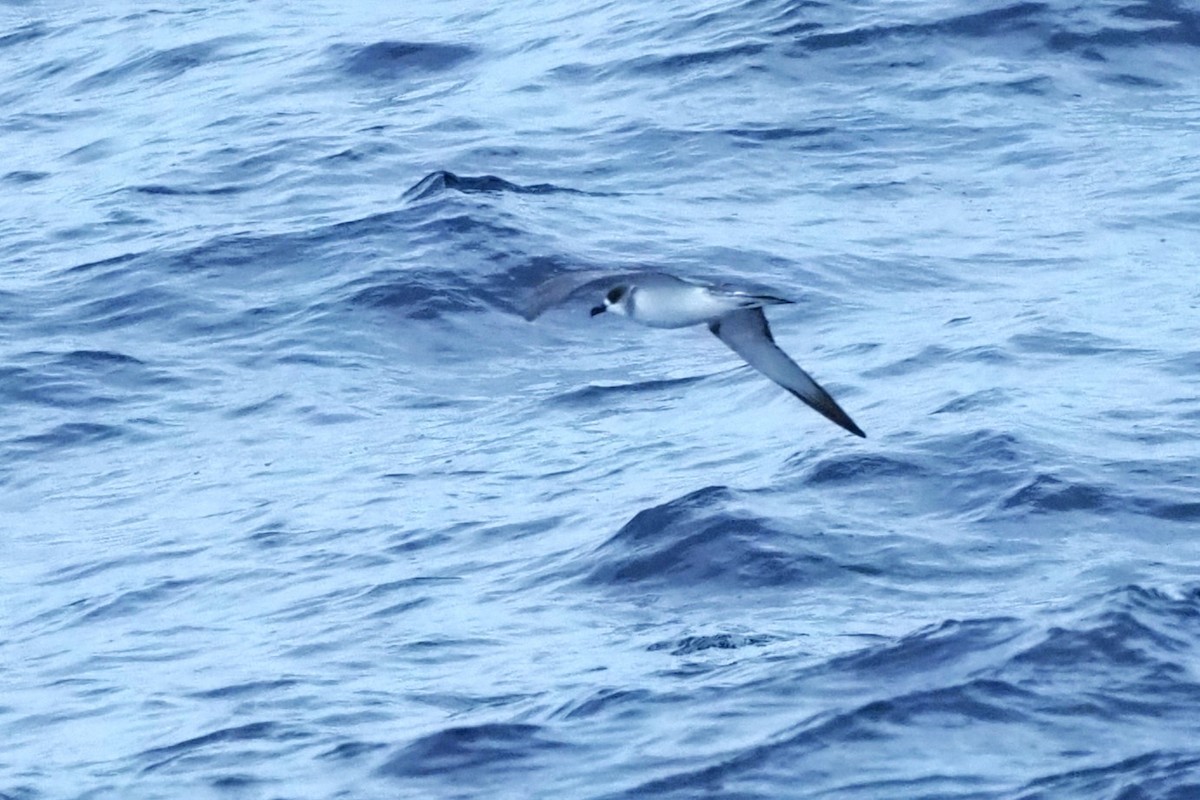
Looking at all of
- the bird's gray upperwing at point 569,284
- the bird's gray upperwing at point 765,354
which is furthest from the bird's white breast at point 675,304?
the bird's gray upperwing at point 765,354

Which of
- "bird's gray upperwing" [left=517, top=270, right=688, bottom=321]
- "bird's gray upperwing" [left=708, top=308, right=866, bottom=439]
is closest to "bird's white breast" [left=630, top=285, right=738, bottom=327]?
"bird's gray upperwing" [left=517, top=270, right=688, bottom=321]

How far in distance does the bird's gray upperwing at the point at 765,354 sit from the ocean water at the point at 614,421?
0.95 metres

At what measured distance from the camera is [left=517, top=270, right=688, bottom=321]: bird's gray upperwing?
889 cm

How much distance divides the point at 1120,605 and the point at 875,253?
5543 mm

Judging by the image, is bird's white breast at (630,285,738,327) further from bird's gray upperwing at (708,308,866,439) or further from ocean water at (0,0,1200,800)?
ocean water at (0,0,1200,800)

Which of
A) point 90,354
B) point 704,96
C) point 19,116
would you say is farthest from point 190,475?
point 19,116

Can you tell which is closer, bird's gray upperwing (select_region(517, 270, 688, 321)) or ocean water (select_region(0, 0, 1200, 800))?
bird's gray upperwing (select_region(517, 270, 688, 321))

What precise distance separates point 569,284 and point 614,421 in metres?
3.97

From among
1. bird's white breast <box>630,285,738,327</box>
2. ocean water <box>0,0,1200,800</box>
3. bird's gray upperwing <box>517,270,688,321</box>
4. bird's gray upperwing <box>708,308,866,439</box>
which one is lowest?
ocean water <box>0,0,1200,800</box>

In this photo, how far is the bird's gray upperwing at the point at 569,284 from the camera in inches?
350

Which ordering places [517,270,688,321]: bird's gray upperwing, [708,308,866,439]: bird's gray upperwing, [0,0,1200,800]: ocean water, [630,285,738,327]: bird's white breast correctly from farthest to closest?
[708,308,866,439]: bird's gray upperwing, [0,0,1200,800]: ocean water, [630,285,738,327]: bird's white breast, [517,270,688,321]: bird's gray upperwing

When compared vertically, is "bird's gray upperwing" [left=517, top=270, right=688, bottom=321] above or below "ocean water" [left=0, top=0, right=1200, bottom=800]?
above

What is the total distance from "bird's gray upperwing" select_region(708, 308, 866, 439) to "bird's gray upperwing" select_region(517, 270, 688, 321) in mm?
558

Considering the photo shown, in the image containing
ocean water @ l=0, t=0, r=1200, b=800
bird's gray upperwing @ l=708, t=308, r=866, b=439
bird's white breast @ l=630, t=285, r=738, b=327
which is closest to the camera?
bird's white breast @ l=630, t=285, r=738, b=327
